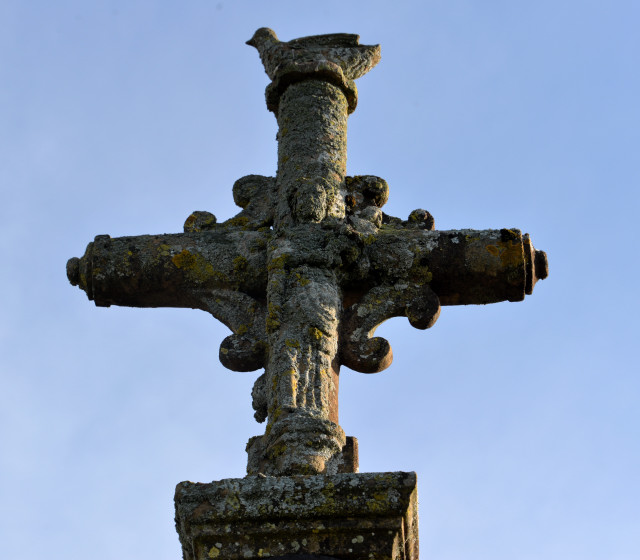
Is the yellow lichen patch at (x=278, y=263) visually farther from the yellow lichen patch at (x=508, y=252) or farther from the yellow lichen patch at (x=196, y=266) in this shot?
the yellow lichen patch at (x=508, y=252)

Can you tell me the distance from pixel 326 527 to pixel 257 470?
787mm

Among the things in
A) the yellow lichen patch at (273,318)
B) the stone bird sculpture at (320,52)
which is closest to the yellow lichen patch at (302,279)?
the yellow lichen patch at (273,318)

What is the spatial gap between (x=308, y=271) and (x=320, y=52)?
177cm

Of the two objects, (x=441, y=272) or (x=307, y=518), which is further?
(x=441, y=272)

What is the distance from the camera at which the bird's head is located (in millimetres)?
8039

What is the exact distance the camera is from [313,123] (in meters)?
7.42

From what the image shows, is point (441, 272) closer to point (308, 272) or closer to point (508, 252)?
point (508, 252)

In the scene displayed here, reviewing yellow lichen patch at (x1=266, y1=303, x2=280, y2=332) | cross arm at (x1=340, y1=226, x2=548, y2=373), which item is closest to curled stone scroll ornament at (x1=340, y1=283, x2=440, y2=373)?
cross arm at (x1=340, y1=226, x2=548, y2=373)

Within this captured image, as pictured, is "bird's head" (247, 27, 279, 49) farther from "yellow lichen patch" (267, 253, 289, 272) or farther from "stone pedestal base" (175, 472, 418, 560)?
"stone pedestal base" (175, 472, 418, 560)

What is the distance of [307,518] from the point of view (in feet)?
16.9

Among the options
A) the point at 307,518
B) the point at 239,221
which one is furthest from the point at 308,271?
the point at 307,518

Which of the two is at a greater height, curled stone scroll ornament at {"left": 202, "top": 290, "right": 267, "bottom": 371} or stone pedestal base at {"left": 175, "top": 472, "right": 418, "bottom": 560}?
curled stone scroll ornament at {"left": 202, "top": 290, "right": 267, "bottom": 371}

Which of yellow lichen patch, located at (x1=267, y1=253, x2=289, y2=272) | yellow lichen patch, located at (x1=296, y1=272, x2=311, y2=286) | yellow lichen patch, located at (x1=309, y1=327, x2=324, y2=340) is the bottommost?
yellow lichen patch, located at (x1=309, y1=327, x2=324, y2=340)

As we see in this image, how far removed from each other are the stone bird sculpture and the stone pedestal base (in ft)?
10.3
